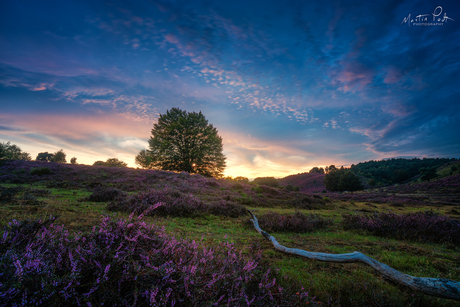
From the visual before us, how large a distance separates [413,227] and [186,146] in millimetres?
29994

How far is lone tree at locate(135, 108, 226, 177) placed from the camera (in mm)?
31938

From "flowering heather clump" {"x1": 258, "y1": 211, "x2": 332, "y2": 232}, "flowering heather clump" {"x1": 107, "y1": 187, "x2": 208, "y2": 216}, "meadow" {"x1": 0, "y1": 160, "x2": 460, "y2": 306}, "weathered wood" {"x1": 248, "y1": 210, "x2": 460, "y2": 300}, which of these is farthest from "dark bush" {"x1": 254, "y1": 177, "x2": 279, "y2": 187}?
"weathered wood" {"x1": 248, "y1": 210, "x2": 460, "y2": 300}

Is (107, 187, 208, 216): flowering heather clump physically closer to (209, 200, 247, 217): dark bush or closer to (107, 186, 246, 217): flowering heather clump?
(107, 186, 246, 217): flowering heather clump

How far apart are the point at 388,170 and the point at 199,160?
54349 mm

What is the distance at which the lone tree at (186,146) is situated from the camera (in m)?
31.9

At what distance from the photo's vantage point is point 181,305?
5.87ft

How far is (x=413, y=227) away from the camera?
6859 millimetres

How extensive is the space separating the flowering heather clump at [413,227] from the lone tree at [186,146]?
26.8 m

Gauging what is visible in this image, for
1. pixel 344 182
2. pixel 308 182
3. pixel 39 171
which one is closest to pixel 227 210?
pixel 39 171

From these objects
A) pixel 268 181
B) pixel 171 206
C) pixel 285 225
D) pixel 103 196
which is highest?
pixel 268 181

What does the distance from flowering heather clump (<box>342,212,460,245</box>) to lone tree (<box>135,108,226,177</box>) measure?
26.8 metres

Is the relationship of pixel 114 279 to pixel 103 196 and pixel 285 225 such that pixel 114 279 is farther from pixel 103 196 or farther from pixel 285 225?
pixel 103 196

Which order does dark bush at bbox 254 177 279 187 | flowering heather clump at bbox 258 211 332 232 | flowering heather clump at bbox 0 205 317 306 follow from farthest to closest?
1. dark bush at bbox 254 177 279 187
2. flowering heather clump at bbox 258 211 332 232
3. flowering heather clump at bbox 0 205 317 306

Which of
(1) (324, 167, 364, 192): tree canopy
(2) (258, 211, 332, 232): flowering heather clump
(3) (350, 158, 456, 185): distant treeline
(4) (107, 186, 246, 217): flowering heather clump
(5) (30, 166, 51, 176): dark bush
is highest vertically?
(3) (350, 158, 456, 185): distant treeline
